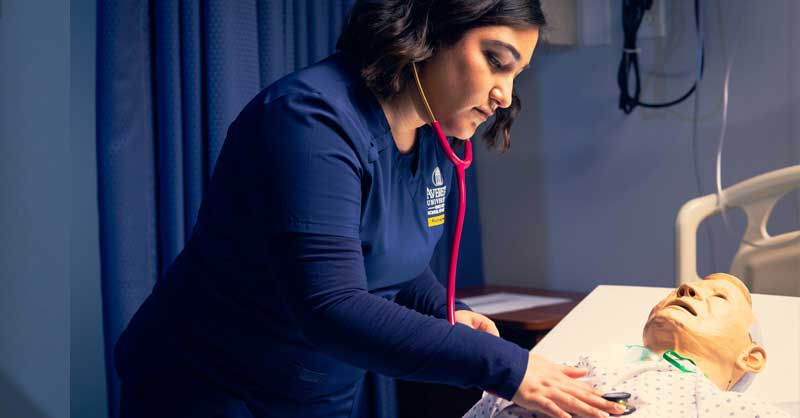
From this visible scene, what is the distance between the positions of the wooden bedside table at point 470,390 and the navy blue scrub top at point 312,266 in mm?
936

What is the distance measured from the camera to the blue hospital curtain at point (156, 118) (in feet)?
5.41

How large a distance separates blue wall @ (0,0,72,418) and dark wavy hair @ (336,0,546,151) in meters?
0.78

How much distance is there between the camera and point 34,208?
154 cm

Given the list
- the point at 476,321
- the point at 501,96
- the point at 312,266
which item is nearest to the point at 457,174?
the point at 501,96

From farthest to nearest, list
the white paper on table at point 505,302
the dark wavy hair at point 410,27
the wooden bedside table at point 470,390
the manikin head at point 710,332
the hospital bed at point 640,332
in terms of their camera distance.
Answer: the white paper on table at point 505,302
the wooden bedside table at point 470,390
the hospital bed at point 640,332
the manikin head at point 710,332
the dark wavy hair at point 410,27

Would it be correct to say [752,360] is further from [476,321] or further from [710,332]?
[476,321]

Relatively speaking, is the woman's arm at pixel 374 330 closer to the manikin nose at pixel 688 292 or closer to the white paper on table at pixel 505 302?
the manikin nose at pixel 688 292

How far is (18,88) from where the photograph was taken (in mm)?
1513

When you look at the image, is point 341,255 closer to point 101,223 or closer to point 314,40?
point 101,223

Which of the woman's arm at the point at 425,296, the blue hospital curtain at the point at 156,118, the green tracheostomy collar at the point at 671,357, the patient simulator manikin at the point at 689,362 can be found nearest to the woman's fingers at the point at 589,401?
the patient simulator manikin at the point at 689,362

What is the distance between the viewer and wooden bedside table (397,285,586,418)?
84.7 inches

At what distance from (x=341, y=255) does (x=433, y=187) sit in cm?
37

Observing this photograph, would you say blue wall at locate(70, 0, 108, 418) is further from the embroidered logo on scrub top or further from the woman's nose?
the woman's nose

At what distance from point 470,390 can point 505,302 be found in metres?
0.34
